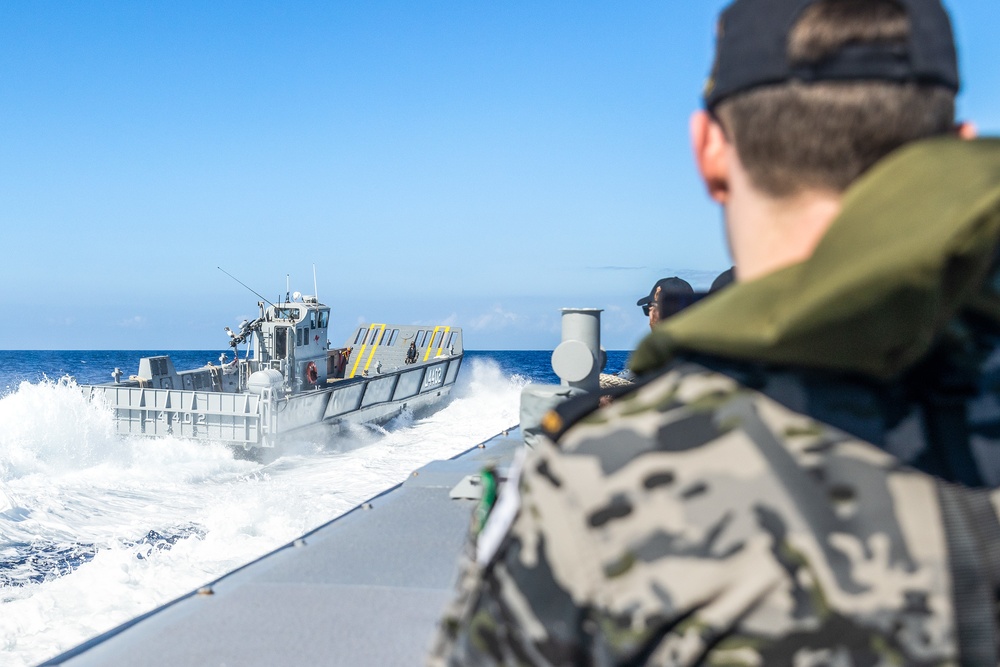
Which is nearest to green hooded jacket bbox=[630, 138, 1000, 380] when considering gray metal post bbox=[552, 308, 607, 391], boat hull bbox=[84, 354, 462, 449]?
gray metal post bbox=[552, 308, 607, 391]

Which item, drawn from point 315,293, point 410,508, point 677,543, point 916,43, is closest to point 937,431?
point 677,543

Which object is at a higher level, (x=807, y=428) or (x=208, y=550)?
(x=807, y=428)

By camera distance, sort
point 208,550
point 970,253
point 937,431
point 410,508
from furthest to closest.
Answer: point 208,550
point 410,508
point 937,431
point 970,253

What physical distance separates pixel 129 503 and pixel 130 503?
0.02 meters

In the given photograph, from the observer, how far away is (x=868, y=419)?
902 millimetres

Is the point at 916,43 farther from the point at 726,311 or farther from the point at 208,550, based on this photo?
the point at 208,550

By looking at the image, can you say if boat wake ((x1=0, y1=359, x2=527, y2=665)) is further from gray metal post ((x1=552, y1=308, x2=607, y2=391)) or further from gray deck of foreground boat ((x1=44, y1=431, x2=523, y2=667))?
gray metal post ((x1=552, y1=308, x2=607, y2=391))

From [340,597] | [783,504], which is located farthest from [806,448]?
[340,597]

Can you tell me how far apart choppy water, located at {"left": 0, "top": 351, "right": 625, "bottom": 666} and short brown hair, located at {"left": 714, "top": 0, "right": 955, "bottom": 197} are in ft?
18.9

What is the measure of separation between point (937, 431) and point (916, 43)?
45cm

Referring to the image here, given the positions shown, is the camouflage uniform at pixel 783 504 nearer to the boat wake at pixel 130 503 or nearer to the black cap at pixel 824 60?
the black cap at pixel 824 60

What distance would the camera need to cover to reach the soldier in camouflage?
854 millimetres

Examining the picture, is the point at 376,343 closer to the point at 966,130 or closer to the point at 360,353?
the point at 360,353

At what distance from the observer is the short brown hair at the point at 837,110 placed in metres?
0.93
